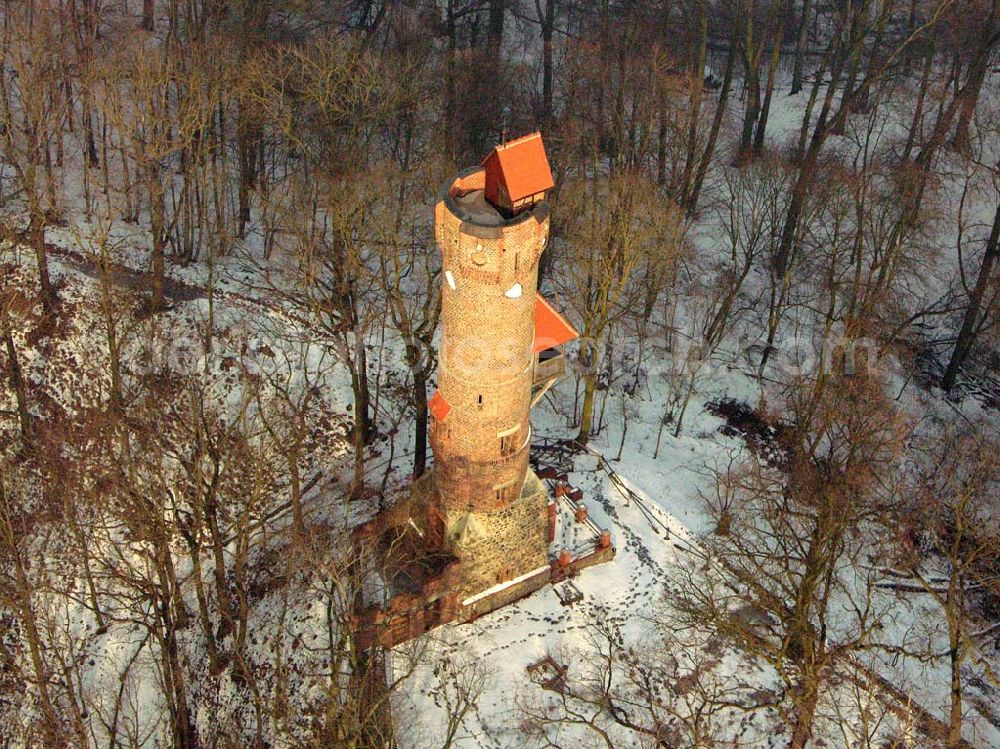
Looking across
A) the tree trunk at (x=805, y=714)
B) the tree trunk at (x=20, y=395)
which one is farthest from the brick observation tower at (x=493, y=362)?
the tree trunk at (x=20, y=395)

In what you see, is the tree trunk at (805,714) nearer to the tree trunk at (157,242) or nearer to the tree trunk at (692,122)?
the tree trunk at (692,122)

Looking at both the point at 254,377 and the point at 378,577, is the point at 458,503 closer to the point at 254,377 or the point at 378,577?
the point at 378,577

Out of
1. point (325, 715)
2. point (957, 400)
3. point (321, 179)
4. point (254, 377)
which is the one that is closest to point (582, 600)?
point (325, 715)

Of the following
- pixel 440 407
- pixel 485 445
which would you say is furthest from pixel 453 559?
pixel 440 407

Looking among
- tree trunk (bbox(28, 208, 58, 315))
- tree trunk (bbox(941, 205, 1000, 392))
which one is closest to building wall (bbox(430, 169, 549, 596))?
tree trunk (bbox(28, 208, 58, 315))

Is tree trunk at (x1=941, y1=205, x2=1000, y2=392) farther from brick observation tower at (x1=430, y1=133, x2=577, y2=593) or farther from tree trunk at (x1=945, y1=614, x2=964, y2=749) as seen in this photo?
brick observation tower at (x1=430, y1=133, x2=577, y2=593)

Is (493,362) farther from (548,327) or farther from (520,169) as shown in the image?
(520,169)
